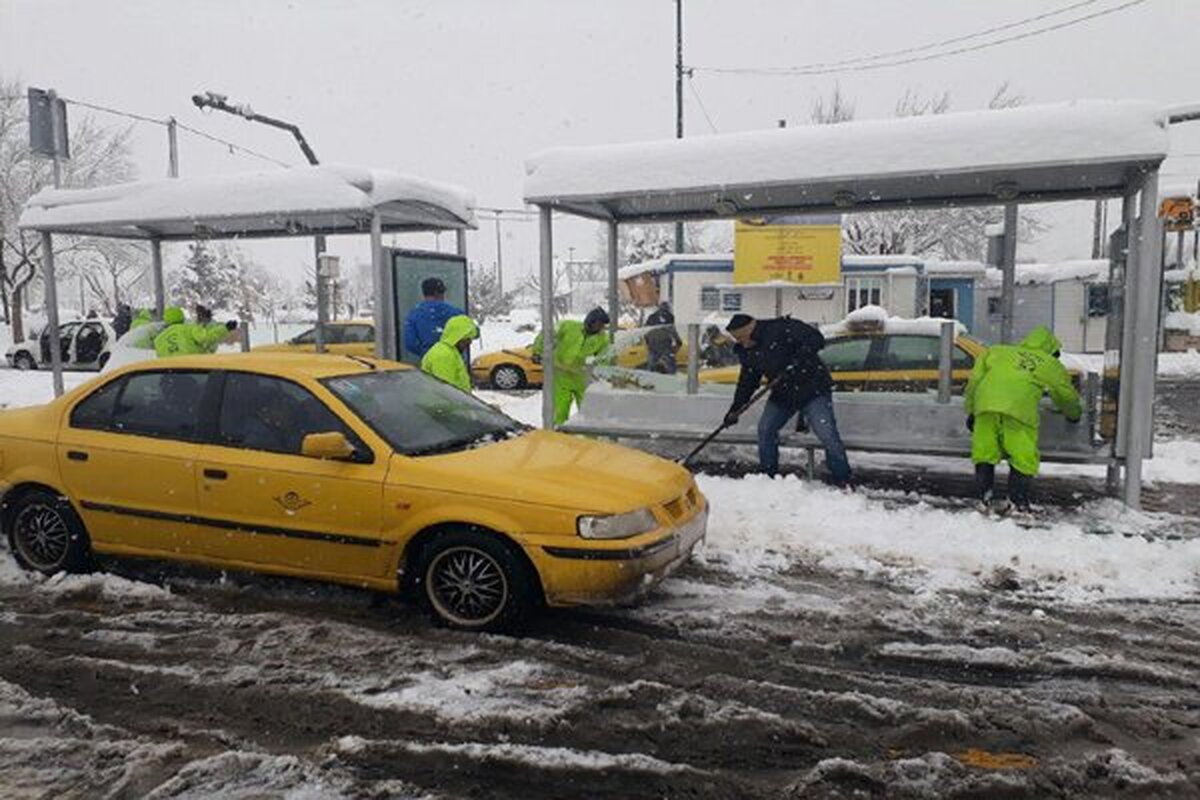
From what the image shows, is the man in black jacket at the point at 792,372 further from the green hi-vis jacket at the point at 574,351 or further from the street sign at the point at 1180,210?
the street sign at the point at 1180,210

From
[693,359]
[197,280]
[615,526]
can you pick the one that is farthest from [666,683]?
[197,280]

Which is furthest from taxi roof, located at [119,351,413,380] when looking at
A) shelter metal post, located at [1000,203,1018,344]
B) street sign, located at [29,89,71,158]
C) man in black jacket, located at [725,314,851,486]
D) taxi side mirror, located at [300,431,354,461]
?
street sign, located at [29,89,71,158]

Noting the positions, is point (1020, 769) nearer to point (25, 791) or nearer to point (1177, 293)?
point (25, 791)

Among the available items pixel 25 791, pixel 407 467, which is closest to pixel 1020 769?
pixel 407 467

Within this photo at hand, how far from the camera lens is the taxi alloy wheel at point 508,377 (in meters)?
19.0

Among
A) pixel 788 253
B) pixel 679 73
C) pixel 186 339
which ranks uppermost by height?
pixel 679 73

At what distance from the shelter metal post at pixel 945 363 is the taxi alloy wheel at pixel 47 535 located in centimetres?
689

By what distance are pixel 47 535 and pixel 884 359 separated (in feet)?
24.1

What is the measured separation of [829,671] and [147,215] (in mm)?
9081

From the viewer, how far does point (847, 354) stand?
941 cm

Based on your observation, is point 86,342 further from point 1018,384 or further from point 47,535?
point 1018,384

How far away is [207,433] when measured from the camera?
5340 mm

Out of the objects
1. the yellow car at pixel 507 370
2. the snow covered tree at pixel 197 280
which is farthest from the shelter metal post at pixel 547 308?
the snow covered tree at pixel 197 280

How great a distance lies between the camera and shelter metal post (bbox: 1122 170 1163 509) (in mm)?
6715
